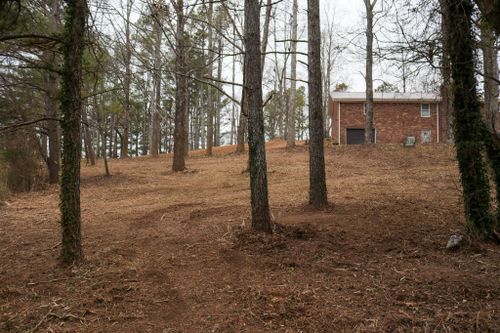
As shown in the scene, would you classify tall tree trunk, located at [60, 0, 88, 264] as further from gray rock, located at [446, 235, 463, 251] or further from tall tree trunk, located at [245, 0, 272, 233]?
gray rock, located at [446, 235, 463, 251]

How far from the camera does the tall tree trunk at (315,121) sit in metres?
7.38

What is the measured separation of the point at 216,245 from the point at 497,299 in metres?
3.43

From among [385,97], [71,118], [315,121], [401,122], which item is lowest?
[71,118]

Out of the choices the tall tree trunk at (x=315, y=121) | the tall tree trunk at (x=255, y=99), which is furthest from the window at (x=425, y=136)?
the tall tree trunk at (x=255, y=99)

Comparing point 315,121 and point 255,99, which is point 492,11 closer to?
point 255,99

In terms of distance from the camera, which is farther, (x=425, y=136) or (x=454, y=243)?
(x=425, y=136)

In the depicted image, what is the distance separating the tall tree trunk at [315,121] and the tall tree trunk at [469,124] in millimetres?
2728

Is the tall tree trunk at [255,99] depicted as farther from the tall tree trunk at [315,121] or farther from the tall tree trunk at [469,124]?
the tall tree trunk at [469,124]

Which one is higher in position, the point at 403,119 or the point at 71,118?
the point at 403,119

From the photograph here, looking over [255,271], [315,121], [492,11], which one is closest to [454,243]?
[255,271]

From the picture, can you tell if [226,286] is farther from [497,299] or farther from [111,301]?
[497,299]

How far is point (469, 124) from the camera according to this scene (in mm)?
4961

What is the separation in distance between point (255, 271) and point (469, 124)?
11.2 feet

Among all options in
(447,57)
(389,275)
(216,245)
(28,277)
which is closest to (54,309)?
(28,277)
